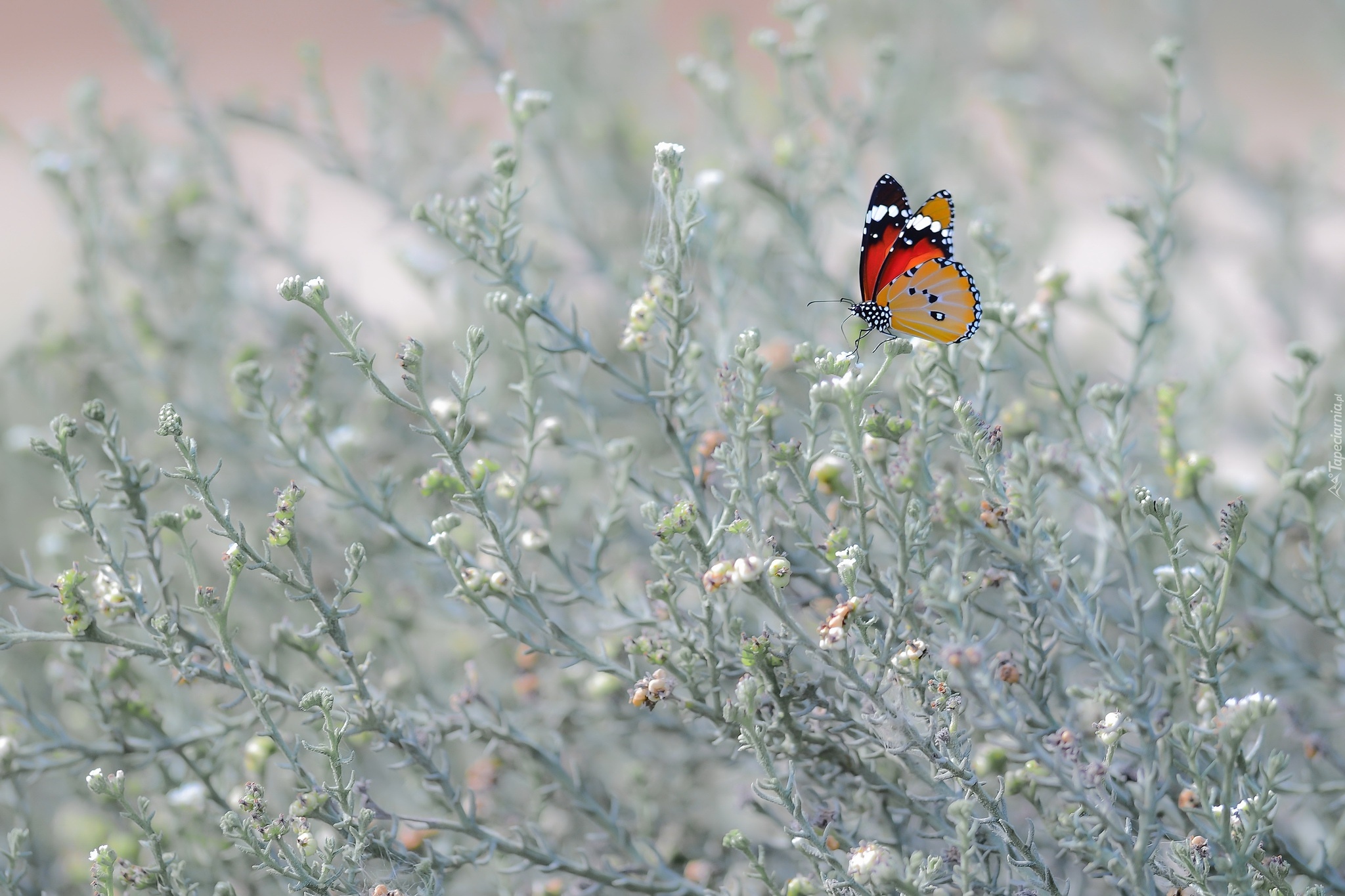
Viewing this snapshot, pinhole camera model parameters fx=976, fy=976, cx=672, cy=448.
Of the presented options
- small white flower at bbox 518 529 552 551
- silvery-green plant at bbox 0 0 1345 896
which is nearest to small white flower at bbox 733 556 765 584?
silvery-green plant at bbox 0 0 1345 896

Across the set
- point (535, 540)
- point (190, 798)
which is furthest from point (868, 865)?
point (190, 798)

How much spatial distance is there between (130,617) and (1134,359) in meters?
1.93

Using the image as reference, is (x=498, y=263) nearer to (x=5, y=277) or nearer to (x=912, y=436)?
(x=912, y=436)

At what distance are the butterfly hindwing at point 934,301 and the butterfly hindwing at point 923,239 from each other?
0.02 m

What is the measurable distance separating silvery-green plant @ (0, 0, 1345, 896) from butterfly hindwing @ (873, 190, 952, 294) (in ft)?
0.36

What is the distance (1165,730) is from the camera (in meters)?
1.47

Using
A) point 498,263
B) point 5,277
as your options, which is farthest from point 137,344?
point 5,277

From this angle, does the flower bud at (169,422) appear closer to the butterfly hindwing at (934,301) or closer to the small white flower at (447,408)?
the small white flower at (447,408)

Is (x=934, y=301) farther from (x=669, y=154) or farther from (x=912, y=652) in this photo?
(x=912, y=652)

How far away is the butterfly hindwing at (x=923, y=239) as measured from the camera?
5.97 feet

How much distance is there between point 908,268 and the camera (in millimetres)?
1844

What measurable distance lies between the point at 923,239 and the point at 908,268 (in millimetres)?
60

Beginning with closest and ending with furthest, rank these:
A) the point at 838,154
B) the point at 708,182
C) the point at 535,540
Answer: the point at 535,540, the point at 708,182, the point at 838,154

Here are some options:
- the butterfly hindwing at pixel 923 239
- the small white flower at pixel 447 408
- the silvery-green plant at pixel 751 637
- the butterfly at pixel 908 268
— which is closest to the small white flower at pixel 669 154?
the silvery-green plant at pixel 751 637
